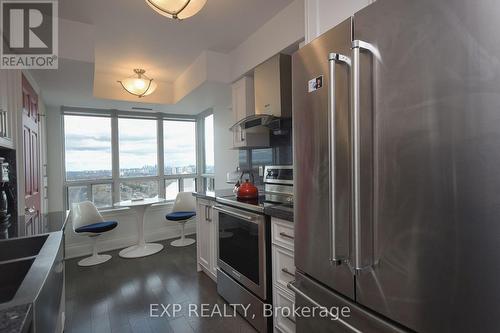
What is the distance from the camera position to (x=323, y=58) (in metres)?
1.07

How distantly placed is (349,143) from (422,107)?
257 mm

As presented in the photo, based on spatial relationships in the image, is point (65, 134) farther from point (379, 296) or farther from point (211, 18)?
point (379, 296)

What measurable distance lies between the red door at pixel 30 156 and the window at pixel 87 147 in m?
1.04

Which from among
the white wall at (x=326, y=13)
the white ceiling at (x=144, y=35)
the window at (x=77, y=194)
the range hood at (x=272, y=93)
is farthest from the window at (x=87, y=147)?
the white wall at (x=326, y=13)

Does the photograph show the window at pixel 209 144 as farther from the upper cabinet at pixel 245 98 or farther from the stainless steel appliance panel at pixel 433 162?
the stainless steel appliance panel at pixel 433 162

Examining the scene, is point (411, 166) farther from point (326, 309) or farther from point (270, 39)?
point (270, 39)

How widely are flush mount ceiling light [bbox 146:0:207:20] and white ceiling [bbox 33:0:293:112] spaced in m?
0.56

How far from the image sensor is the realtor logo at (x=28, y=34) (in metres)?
1.92

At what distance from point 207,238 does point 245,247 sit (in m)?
0.85

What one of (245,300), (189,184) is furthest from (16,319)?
(189,184)

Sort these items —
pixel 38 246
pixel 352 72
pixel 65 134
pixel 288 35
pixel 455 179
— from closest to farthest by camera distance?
pixel 455 179, pixel 352 72, pixel 38 246, pixel 288 35, pixel 65 134

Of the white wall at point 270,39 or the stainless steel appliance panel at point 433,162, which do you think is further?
the white wall at point 270,39

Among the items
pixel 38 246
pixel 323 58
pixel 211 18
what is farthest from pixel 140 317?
pixel 211 18

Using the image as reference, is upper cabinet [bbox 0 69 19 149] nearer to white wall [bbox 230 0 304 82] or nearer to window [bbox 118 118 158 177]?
white wall [bbox 230 0 304 82]
